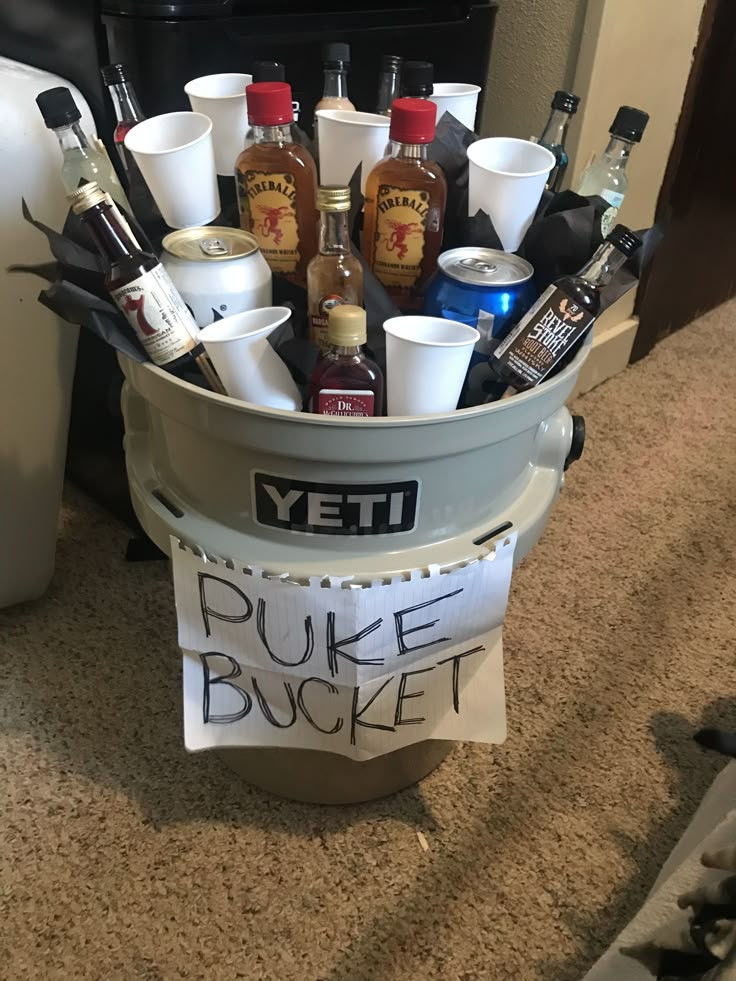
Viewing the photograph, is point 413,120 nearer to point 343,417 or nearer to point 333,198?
point 333,198

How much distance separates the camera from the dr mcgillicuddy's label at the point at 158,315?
1.71 feet

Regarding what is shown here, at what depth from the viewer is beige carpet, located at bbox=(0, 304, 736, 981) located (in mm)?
695

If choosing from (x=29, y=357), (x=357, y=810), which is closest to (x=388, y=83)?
(x=29, y=357)

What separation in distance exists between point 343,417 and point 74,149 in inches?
13.8

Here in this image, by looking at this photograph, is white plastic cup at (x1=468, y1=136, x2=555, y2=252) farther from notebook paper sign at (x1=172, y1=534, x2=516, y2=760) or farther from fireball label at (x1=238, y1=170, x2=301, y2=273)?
notebook paper sign at (x1=172, y1=534, x2=516, y2=760)

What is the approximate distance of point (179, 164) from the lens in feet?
1.93

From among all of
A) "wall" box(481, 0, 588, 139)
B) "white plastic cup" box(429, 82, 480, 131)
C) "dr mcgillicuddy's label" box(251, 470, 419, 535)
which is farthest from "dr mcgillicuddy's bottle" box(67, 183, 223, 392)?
"wall" box(481, 0, 588, 139)

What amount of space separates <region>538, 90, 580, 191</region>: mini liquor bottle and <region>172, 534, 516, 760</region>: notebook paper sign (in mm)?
356

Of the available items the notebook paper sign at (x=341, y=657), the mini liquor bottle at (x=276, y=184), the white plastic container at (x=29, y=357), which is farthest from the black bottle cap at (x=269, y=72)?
the notebook paper sign at (x=341, y=657)

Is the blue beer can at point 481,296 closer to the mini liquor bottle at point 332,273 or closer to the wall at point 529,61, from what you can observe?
the mini liquor bottle at point 332,273

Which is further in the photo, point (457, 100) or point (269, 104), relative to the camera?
point (457, 100)

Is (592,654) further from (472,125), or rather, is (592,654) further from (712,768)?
(472,125)

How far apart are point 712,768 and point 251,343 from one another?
661mm

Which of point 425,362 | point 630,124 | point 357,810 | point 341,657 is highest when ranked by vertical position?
point 630,124
